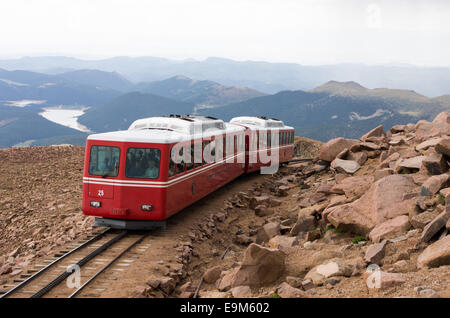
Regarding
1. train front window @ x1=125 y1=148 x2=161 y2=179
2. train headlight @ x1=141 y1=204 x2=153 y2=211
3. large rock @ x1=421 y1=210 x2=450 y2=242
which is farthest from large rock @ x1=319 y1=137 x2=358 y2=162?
large rock @ x1=421 y1=210 x2=450 y2=242

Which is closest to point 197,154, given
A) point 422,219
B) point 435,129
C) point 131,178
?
point 131,178

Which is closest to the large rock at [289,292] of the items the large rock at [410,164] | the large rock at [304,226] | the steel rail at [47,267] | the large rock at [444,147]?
the steel rail at [47,267]

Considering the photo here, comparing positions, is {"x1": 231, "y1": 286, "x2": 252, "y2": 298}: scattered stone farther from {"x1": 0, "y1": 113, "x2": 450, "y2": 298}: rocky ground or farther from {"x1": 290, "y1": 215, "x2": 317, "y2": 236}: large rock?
{"x1": 290, "y1": 215, "x2": 317, "y2": 236}: large rock

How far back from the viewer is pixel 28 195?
24.0m

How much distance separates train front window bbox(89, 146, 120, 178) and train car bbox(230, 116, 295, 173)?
45.7ft

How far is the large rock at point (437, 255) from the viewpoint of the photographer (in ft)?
30.2

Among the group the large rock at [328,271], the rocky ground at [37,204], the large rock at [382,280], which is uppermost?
the large rock at [382,280]

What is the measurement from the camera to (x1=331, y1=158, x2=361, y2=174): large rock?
22366 millimetres

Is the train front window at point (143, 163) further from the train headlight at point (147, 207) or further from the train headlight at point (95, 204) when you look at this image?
the train headlight at point (95, 204)

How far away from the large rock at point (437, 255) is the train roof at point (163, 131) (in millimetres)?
8628

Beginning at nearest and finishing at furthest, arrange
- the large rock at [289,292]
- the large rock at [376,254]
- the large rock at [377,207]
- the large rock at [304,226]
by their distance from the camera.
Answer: the large rock at [289,292], the large rock at [376,254], the large rock at [377,207], the large rock at [304,226]
